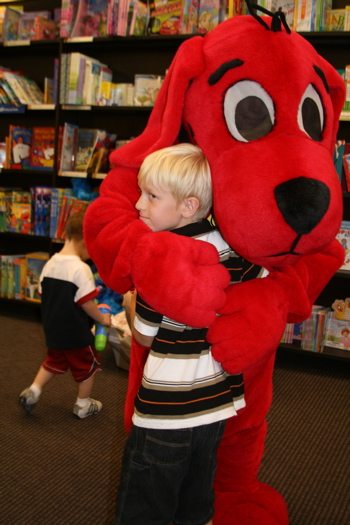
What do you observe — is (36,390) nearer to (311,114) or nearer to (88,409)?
(88,409)

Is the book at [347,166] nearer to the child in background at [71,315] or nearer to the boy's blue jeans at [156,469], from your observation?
the child in background at [71,315]

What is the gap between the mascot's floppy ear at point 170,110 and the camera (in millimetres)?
1050

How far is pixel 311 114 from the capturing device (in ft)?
3.43

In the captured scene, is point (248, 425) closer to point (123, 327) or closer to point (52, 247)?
point (123, 327)

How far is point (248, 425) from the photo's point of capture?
1235mm

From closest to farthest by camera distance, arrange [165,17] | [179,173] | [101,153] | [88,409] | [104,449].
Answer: [179,173]
[104,449]
[88,409]
[165,17]
[101,153]

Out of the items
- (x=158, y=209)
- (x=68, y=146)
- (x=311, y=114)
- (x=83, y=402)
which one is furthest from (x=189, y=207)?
(x=68, y=146)

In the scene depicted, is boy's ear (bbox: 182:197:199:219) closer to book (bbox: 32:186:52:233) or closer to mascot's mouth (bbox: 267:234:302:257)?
mascot's mouth (bbox: 267:234:302:257)

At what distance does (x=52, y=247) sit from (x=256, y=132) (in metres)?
2.73

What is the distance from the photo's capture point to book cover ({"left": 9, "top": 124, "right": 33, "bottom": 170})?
3.59 meters

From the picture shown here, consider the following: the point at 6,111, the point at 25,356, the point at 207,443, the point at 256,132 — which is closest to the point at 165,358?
the point at 207,443

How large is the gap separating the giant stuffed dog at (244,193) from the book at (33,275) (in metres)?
2.60

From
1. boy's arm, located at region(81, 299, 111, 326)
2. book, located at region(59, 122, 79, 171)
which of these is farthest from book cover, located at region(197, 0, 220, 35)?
boy's arm, located at region(81, 299, 111, 326)

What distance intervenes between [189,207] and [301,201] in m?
0.25
